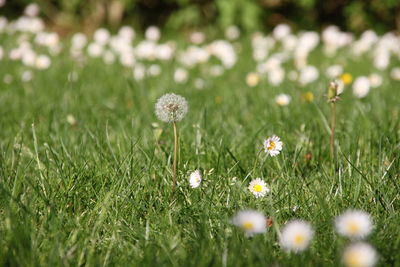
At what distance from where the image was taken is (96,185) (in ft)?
5.45

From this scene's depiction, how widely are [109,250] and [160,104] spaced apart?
513 millimetres

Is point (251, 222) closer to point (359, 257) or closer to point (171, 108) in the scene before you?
Result: point (359, 257)

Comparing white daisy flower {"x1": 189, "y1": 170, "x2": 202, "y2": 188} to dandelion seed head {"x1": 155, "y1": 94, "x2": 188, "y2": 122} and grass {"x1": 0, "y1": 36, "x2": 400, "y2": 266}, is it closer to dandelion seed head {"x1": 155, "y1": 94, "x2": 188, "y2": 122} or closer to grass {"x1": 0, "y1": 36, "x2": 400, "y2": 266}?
grass {"x1": 0, "y1": 36, "x2": 400, "y2": 266}

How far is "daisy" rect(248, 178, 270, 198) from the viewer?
152 cm

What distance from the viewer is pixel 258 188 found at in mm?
1534

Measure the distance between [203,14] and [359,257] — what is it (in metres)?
6.12

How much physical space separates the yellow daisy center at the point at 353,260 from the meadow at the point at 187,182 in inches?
5.6

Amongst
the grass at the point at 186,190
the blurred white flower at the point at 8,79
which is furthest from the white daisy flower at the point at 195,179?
the blurred white flower at the point at 8,79

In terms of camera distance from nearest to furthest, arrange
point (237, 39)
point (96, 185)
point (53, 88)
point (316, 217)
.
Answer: point (316, 217)
point (96, 185)
point (53, 88)
point (237, 39)

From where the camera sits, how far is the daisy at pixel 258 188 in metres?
1.52

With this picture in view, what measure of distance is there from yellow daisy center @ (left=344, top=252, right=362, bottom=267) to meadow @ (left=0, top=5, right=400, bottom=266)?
0.47 feet

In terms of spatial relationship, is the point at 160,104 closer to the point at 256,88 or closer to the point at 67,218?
the point at 67,218

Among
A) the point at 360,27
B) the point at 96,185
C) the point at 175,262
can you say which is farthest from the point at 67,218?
the point at 360,27

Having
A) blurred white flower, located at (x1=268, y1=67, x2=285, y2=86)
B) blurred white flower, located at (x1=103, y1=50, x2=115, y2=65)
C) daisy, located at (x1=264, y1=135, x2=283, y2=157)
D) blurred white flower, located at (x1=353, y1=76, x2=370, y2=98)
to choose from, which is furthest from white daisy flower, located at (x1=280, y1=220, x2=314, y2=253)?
blurred white flower, located at (x1=103, y1=50, x2=115, y2=65)
